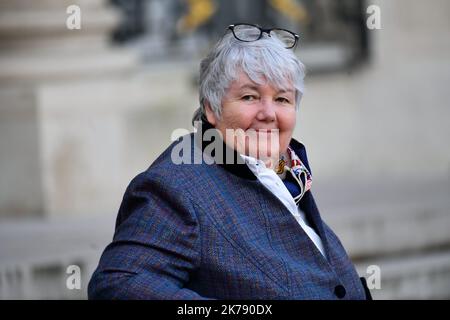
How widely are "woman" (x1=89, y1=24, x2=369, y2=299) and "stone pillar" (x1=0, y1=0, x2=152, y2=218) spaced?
15.2 feet

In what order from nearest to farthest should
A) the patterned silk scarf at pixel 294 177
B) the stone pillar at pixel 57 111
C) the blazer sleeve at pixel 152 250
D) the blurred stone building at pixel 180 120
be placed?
the blazer sleeve at pixel 152 250 < the patterned silk scarf at pixel 294 177 < the blurred stone building at pixel 180 120 < the stone pillar at pixel 57 111

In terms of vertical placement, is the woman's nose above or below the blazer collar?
above

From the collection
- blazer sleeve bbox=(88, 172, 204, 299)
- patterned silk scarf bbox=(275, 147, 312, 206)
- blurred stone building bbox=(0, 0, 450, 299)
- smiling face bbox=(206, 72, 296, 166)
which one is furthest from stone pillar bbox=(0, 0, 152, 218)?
blazer sleeve bbox=(88, 172, 204, 299)

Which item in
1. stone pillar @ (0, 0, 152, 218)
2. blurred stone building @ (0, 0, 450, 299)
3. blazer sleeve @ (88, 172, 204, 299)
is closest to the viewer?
blazer sleeve @ (88, 172, 204, 299)

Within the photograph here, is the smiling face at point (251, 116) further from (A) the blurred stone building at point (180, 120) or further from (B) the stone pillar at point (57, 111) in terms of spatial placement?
(B) the stone pillar at point (57, 111)

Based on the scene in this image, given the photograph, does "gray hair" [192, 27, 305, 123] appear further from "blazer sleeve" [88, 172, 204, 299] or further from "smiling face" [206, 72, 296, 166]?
"blazer sleeve" [88, 172, 204, 299]

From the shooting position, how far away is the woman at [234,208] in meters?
2.67

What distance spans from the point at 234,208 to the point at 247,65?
14.1 inches

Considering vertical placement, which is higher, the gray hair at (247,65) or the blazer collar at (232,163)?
the gray hair at (247,65)

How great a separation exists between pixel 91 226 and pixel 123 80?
114 centimetres

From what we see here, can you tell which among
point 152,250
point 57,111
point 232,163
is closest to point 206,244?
point 152,250

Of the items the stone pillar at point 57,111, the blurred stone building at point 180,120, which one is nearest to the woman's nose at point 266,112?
the blurred stone building at point 180,120

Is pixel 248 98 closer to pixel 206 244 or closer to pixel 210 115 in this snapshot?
pixel 210 115

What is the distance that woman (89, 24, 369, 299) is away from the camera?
267 centimetres
